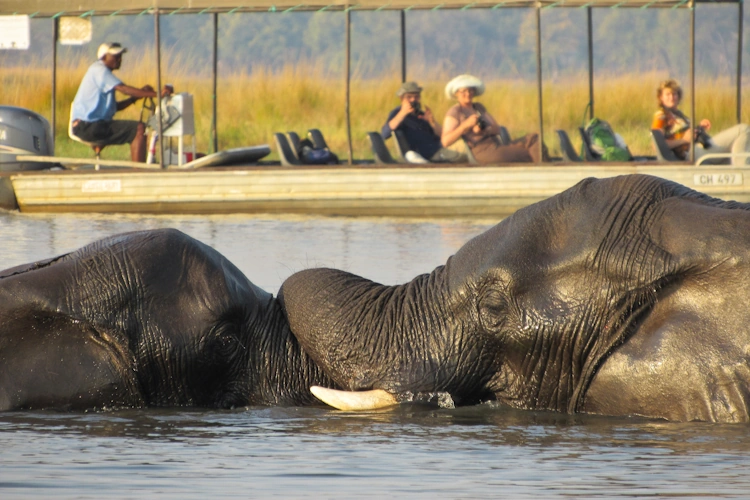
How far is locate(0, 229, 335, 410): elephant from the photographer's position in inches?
222

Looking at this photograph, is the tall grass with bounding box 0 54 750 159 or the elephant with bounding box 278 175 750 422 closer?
the elephant with bounding box 278 175 750 422

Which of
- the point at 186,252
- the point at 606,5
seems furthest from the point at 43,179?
the point at 186,252

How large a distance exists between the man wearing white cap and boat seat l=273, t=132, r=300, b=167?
1.74 meters

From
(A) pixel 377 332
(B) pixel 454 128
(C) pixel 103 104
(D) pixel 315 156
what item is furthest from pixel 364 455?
(C) pixel 103 104

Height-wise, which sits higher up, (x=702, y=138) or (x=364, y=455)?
(x=702, y=138)

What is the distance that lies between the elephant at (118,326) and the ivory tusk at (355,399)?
388 millimetres

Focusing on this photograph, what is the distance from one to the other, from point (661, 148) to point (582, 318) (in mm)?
13692

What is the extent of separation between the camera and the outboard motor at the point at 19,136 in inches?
762

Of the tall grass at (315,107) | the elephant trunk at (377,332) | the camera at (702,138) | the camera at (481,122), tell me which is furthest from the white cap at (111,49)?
the elephant trunk at (377,332)

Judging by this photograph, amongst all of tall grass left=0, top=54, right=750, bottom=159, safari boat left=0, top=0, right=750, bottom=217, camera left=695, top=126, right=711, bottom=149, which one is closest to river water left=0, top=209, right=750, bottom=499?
safari boat left=0, top=0, right=750, bottom=217

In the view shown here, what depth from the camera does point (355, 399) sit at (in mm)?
5539

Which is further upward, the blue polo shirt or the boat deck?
the blue polo shirt

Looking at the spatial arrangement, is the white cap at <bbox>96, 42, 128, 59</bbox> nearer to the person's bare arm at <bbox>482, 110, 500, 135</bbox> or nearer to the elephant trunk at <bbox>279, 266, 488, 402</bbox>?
the person's bare arm at <bbox>482, 110, 500, 135</bbox>

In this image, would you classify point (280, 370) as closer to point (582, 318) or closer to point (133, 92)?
point (582, 318)
